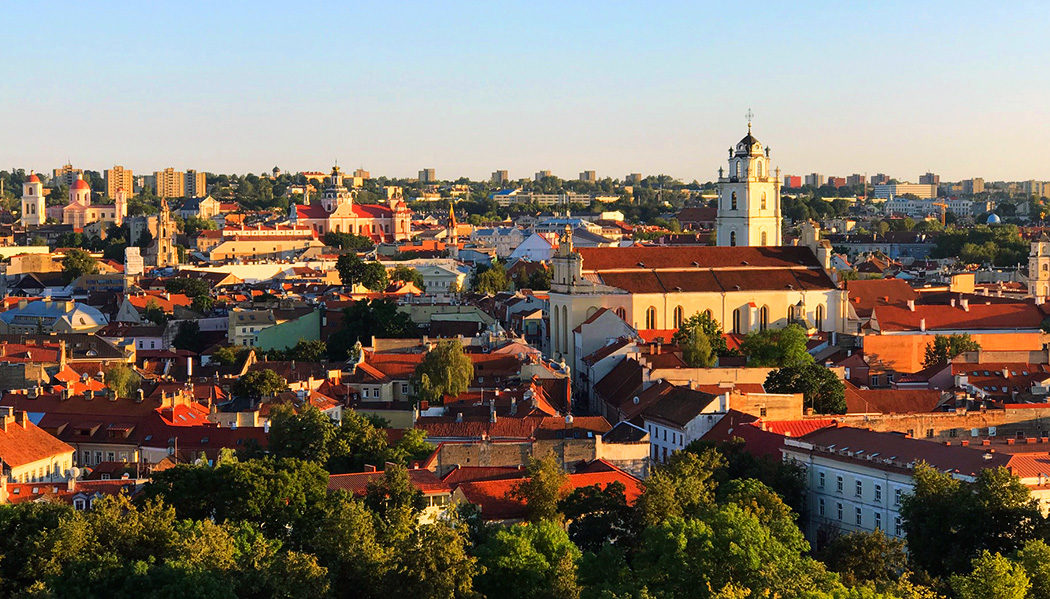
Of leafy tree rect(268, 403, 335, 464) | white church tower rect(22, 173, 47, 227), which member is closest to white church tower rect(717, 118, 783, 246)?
leafy tree rect(268, 403, 335, 464)

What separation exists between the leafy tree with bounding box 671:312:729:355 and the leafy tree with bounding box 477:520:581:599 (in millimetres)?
24021

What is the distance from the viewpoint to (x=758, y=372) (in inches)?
1796

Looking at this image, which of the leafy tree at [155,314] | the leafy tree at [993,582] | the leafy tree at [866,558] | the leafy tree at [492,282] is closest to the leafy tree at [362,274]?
the leafy tree at [492,282]

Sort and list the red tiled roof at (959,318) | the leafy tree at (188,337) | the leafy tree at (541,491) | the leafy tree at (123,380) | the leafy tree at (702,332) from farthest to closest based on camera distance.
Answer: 1. the leafy tree at (188,337)
2. the red tiled roof at (959,318)
3. the leafy tree at (702,332)
4. the leafy tree at (123,380)
5. the leafy tree at (541,491)

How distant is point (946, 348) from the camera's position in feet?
170

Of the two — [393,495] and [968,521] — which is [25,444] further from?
[968,521]

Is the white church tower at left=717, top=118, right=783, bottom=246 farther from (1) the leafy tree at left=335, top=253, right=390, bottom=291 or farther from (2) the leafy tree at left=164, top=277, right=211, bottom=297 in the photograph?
(2) the leafy tree at left=164, top=277, right=211, bottom=297

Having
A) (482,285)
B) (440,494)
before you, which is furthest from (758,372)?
(482,285)

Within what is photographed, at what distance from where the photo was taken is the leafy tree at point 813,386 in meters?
41.0

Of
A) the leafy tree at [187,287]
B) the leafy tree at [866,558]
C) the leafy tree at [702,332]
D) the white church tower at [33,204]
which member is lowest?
the leafy tree at [866,558]

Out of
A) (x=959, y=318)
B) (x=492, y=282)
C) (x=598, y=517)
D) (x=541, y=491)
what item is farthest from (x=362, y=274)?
(x=598, y=517)

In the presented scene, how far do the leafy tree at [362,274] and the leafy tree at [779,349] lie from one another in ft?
92.2

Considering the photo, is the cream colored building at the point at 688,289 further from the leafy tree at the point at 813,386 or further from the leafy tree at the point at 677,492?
the leafy tree at the point at 677,492

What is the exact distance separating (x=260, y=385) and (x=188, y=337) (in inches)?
749
